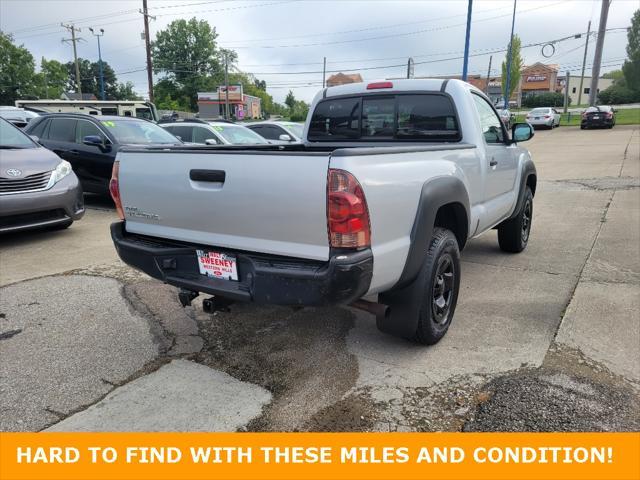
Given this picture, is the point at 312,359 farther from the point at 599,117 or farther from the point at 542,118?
the point at 542,118

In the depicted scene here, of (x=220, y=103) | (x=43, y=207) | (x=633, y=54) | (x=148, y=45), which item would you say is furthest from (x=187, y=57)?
(x=43, y=207)

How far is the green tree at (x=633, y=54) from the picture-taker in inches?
1950

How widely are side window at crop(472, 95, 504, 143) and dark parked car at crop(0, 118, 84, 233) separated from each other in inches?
201

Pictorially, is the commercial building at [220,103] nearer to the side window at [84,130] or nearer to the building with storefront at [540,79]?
the building with storefront at [540,79]

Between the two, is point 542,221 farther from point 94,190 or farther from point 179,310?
point 94,190

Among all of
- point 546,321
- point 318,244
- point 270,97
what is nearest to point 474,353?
point 546,321

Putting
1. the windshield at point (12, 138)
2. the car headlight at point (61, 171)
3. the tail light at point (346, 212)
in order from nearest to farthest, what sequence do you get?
the tail light at point (346, 212)
the car headlight at point (61, 171)
the windshield at point (12, 138)

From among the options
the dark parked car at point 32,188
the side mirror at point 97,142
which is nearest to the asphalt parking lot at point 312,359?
the dark parked car at point 32,188

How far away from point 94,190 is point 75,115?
1.51m

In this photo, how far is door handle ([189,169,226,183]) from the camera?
108 inches

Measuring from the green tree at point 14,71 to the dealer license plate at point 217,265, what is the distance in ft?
243

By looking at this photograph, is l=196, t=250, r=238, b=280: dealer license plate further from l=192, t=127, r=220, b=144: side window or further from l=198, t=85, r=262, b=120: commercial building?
l=198, t=85, r=262, b=120: commercial building

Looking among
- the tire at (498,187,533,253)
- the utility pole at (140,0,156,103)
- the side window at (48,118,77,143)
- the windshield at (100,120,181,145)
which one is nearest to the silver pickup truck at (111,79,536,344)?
the tire at (498,187,533,253)

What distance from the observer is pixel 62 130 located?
361 inches
